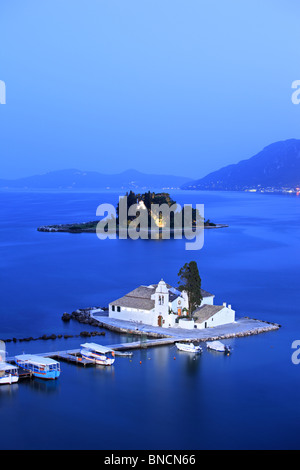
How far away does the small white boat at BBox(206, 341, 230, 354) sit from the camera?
24.6 m

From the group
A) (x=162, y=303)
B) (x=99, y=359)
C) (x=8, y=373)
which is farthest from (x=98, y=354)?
(x=162, y=303)

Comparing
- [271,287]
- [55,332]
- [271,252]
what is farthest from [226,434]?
[271,252]

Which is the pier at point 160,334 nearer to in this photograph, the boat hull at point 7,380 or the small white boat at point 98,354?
the small white boat at point 98,354

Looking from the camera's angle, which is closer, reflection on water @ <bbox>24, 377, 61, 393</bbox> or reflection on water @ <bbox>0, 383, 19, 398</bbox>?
reflection on water @ <bbox>0, 383, 19, 398</bbox>

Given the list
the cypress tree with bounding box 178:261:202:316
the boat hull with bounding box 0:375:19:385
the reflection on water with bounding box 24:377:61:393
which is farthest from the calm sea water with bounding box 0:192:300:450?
the cypress tree with bounding box 178:261:202:316

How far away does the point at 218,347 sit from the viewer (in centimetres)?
2464

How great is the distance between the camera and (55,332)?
91.2 ft

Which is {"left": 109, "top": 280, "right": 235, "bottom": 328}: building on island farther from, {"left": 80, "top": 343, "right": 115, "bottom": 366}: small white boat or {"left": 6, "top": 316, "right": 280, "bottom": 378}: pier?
{"left": 80, "top": 343, "right": 115, "bottom": 366}: small white boat

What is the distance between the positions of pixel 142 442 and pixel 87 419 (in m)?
2.12

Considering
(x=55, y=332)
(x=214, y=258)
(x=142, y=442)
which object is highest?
(x=214, y=258)

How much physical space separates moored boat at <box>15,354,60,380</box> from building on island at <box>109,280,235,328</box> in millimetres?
6032

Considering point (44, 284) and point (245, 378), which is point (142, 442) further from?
point (44, 284)

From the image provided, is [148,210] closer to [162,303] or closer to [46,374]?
[162,303]

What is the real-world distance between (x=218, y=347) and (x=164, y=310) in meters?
3.43
